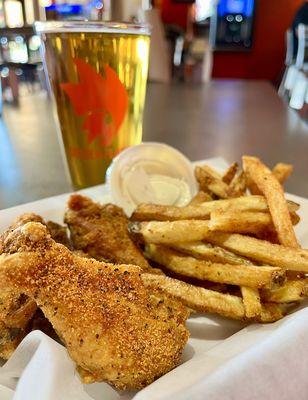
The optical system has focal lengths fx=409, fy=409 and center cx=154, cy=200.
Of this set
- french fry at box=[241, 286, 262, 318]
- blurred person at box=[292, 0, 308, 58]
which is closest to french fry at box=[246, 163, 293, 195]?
french fry at box=[241, 286, 262, 318]

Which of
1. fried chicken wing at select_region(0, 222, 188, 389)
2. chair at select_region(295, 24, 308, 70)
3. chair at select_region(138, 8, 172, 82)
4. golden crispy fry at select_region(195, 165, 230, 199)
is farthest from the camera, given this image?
chair at select_region(295, 24, 308, 70)

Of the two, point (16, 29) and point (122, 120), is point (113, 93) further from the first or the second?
point (16, 29)

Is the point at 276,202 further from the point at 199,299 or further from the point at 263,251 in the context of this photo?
the point at 199,299

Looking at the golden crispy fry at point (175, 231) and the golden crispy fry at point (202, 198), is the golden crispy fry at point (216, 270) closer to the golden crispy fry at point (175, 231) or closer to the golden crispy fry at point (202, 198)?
the golden crispy fry at point (175, 231)

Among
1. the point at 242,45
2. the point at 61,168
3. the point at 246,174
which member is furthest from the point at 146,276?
the point at 242,45

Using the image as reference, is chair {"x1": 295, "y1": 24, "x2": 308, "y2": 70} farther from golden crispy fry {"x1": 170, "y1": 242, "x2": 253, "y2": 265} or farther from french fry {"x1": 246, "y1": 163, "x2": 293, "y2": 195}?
golden crispy fry {"x1": 170, "y1": 242, "x2": 253, "y2": 265}

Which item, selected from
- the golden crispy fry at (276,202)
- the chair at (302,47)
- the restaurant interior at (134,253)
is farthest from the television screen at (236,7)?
the golden crispy fry at (276,202)
